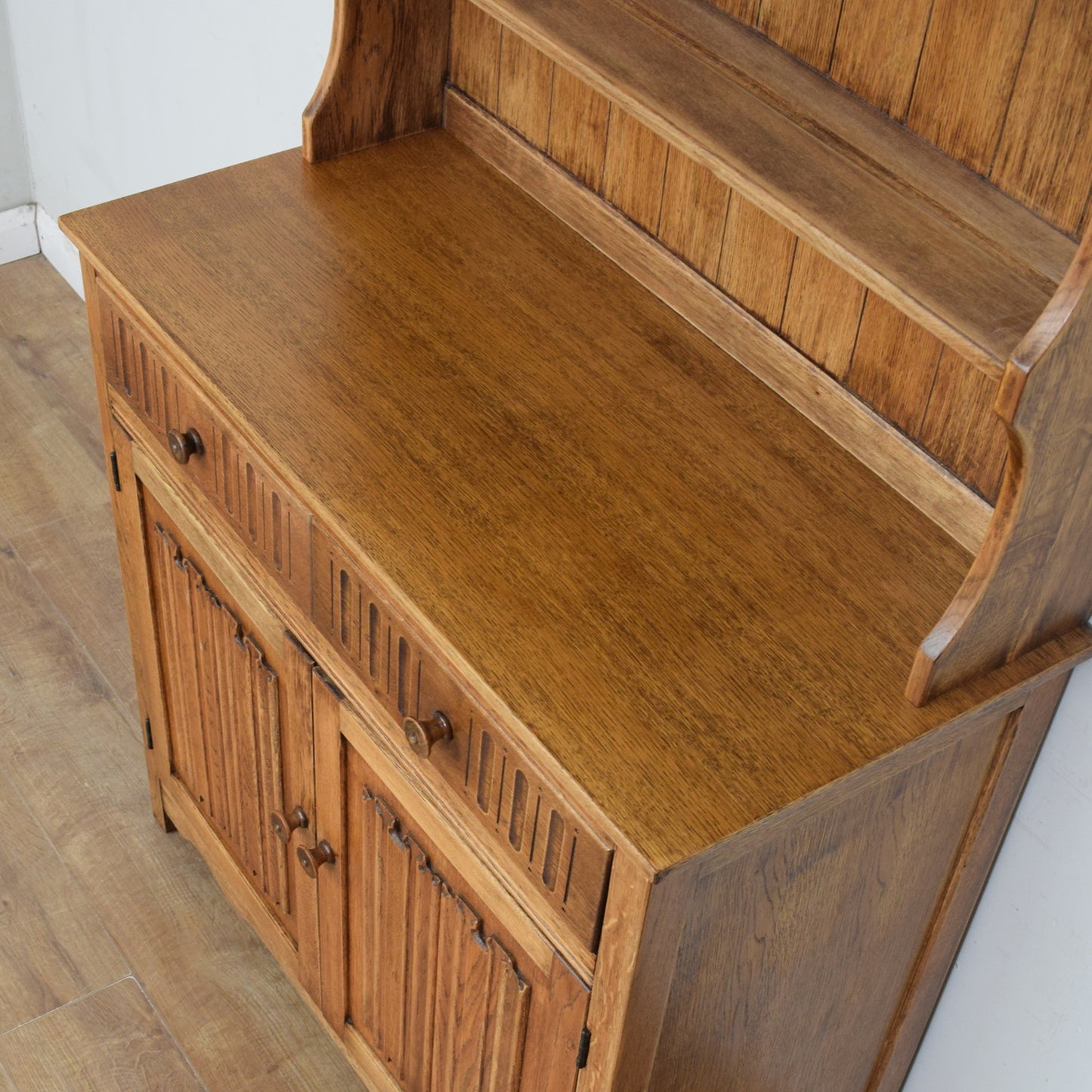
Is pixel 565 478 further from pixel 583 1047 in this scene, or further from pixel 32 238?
pixel 32 238

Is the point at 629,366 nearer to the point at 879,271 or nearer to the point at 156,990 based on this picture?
the point at 879,271

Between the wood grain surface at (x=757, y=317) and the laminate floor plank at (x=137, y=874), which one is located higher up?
the wood grain surface at (x=757, y=317)

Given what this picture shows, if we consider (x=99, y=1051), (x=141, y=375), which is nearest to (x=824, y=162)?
(x=141, y=375)

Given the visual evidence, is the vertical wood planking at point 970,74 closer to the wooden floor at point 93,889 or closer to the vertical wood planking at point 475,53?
the vertical wood planking at point 475,53

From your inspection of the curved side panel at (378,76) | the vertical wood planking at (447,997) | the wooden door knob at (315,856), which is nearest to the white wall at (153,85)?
the curved side panel at (378,76)

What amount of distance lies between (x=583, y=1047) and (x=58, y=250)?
2.53 m

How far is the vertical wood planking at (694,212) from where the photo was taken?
138 cm

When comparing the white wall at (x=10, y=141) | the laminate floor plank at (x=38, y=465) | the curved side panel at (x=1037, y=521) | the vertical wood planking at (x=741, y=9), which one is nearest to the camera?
the curved side panel at (x=1037, y=521)

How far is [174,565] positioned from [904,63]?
38.7 inches

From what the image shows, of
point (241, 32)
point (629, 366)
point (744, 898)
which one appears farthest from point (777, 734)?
point (241, 32)

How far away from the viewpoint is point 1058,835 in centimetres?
131

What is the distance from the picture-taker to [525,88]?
5.15ft

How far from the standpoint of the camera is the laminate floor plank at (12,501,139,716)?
7.77 feet

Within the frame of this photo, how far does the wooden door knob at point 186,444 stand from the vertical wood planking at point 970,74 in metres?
0.76
